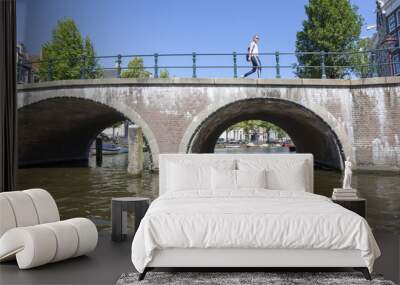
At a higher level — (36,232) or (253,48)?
(253,48)

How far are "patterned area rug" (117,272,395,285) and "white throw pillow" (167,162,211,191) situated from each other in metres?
1.10

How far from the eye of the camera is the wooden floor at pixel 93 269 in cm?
267

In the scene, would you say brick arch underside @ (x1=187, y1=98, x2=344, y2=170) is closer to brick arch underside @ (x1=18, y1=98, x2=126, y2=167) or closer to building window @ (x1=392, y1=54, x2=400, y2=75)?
building window @ (x1=392, y1=54, x2=400, y2=75)

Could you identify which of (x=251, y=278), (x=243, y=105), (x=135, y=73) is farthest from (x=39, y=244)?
(x=243, y=105)

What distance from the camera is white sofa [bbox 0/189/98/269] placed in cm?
286

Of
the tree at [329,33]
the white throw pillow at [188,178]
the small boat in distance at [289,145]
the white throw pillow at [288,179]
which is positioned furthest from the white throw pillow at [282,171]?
the small boat in distance at [289,145]

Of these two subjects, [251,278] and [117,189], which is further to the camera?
[117,189]

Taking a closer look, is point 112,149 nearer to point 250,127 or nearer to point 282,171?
point 250,127

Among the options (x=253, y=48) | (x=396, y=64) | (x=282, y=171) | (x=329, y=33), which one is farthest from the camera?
(x=396, y=64)

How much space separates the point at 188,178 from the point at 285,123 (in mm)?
8474

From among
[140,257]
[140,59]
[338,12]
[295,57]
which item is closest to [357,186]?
[295,57]

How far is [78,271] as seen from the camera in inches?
113

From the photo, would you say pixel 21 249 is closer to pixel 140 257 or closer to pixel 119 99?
pixel 140 257

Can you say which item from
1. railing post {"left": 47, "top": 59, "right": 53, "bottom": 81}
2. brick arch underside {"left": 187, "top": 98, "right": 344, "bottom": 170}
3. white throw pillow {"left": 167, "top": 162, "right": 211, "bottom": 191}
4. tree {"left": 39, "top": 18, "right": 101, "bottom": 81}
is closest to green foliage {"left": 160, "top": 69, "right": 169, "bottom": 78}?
brick arch underside {"left": 187, "top": 98, "right": 344, "bottom": 170}
